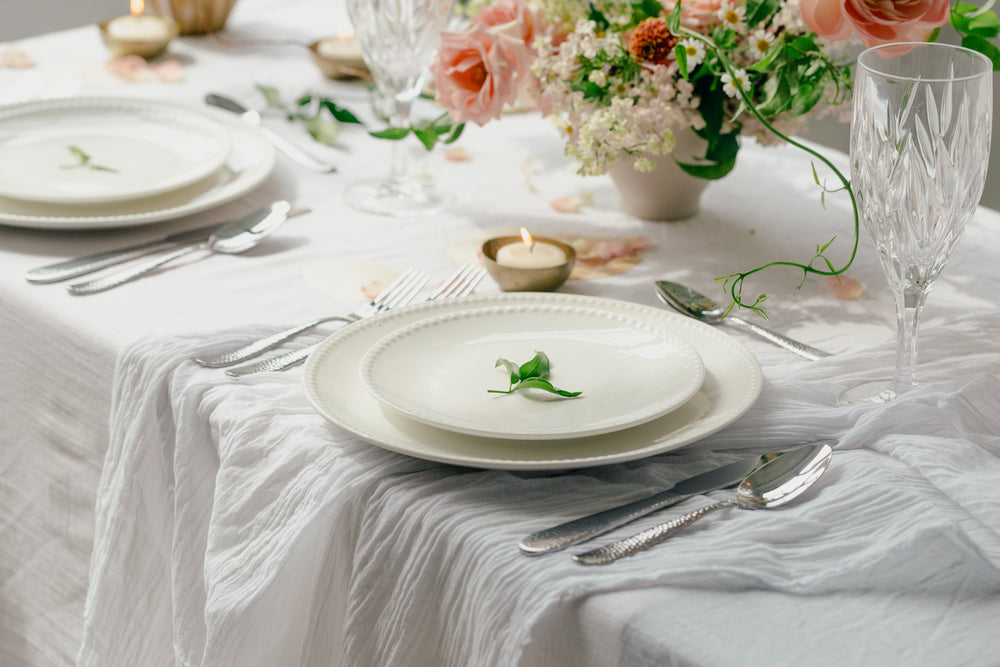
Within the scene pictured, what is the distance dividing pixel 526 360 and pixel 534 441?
100mm

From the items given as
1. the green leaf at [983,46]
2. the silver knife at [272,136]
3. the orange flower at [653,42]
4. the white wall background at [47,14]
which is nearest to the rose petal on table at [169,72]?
the silver knife at [272,136]

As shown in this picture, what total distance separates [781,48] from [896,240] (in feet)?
0.88

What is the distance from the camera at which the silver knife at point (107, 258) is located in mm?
967

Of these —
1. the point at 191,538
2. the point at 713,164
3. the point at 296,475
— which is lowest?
the point at 191,538

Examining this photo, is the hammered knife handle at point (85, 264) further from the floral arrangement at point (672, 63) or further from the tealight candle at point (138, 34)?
the tealight candle at point (138, 34)

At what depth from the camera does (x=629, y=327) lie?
2.64 ft

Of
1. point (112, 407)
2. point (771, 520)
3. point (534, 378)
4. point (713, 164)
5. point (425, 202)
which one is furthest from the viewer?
point (425, 202)

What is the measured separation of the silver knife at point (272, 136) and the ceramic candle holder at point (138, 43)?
235 millimetres

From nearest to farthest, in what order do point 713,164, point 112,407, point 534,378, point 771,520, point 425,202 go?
point 771,520
point 534,378
point 112,407
point 713,164
point 425,202

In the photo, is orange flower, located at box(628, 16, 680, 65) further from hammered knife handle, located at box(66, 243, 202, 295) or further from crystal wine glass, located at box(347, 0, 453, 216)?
Result: hammered knife handle, located at box(66, 243, 202, 295)

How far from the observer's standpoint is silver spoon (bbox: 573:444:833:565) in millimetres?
598

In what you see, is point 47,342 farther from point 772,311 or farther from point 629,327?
point 772,311

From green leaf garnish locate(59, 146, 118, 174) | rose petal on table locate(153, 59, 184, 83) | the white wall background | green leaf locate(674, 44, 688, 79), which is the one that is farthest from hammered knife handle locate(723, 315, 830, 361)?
the white wall background

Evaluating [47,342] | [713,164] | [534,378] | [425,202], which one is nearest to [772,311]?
[713,164]
